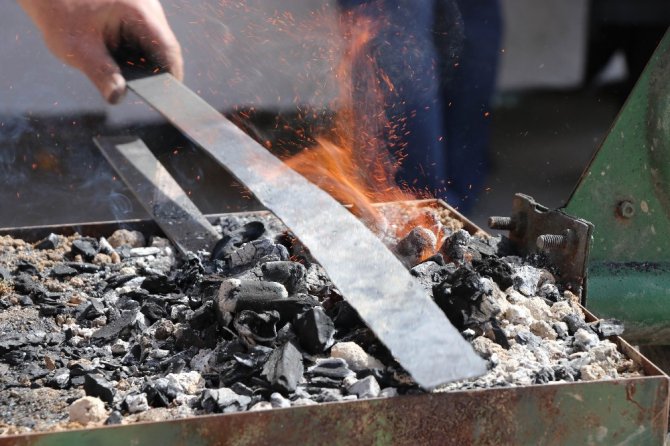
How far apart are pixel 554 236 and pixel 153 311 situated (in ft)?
3.70

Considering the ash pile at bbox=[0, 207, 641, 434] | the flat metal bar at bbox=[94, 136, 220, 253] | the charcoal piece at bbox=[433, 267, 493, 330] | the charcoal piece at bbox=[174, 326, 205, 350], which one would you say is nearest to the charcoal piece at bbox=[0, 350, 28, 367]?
the ash pile at bbox=[0, 207, 641, 434]

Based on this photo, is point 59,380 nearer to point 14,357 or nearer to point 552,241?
point 14,357

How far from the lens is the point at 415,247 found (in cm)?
246

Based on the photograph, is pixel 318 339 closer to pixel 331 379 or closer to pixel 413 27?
pixel 331 379

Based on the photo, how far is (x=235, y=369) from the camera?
1.75 m

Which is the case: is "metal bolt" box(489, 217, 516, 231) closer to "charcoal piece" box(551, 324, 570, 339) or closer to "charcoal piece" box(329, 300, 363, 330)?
"charcoal piece" box(551, 324, 570, 339)

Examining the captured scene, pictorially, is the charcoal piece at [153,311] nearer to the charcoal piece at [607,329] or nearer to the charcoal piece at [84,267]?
the charcoal piece at [84,267]

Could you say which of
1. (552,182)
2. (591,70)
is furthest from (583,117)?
(552,182)

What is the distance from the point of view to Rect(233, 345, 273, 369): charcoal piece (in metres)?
1.74

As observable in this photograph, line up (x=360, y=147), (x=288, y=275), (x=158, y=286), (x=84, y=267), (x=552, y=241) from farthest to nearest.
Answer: (x=360, y=147)
(x=84, y=267)
(x=158, y=286)
(x=552, y=241)
(x=288, y=275)

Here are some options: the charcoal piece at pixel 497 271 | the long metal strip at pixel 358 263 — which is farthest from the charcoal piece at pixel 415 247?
the long metal strip at pixel 358 263

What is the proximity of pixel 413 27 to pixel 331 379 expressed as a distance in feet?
9.42

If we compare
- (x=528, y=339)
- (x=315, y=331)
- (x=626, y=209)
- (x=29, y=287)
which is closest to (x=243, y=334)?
(x=315, y=331)

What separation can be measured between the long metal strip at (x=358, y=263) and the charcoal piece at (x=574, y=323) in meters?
0.44
